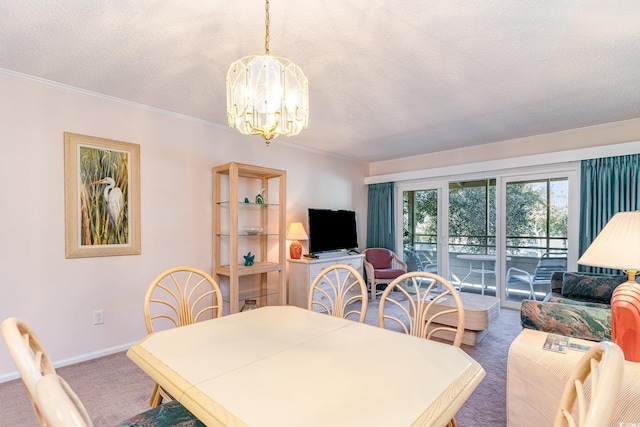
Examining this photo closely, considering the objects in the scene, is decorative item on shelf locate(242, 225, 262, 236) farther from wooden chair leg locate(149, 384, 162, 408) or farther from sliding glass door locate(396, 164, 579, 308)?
sliding glass door locate(396, 164, 579, 308)

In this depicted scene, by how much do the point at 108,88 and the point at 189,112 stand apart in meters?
0.75

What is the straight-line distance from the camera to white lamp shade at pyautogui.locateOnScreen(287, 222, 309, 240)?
14.5ft

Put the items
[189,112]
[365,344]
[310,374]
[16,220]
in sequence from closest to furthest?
1. [310,374]
2. [365,344]
3. [16,220]
4. [189,112]

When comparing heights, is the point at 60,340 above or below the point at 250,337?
below

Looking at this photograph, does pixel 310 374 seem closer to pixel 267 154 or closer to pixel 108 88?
pixel 108 88

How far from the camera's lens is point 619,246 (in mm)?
1507

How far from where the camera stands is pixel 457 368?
3.89ft

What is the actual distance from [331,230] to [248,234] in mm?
1566

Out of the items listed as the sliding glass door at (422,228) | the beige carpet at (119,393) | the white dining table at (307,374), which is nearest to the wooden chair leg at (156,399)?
the white dining table at (307,374)

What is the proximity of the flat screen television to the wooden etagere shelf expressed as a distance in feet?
2.13

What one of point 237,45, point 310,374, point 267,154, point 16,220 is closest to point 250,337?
point 310,374

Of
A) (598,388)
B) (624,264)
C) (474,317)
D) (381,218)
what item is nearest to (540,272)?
(474,317)

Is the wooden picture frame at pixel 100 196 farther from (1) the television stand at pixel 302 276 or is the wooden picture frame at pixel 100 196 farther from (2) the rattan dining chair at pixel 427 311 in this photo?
(2) the rattan dining chair at pixel 427 311

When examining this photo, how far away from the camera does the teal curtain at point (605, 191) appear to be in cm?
358
